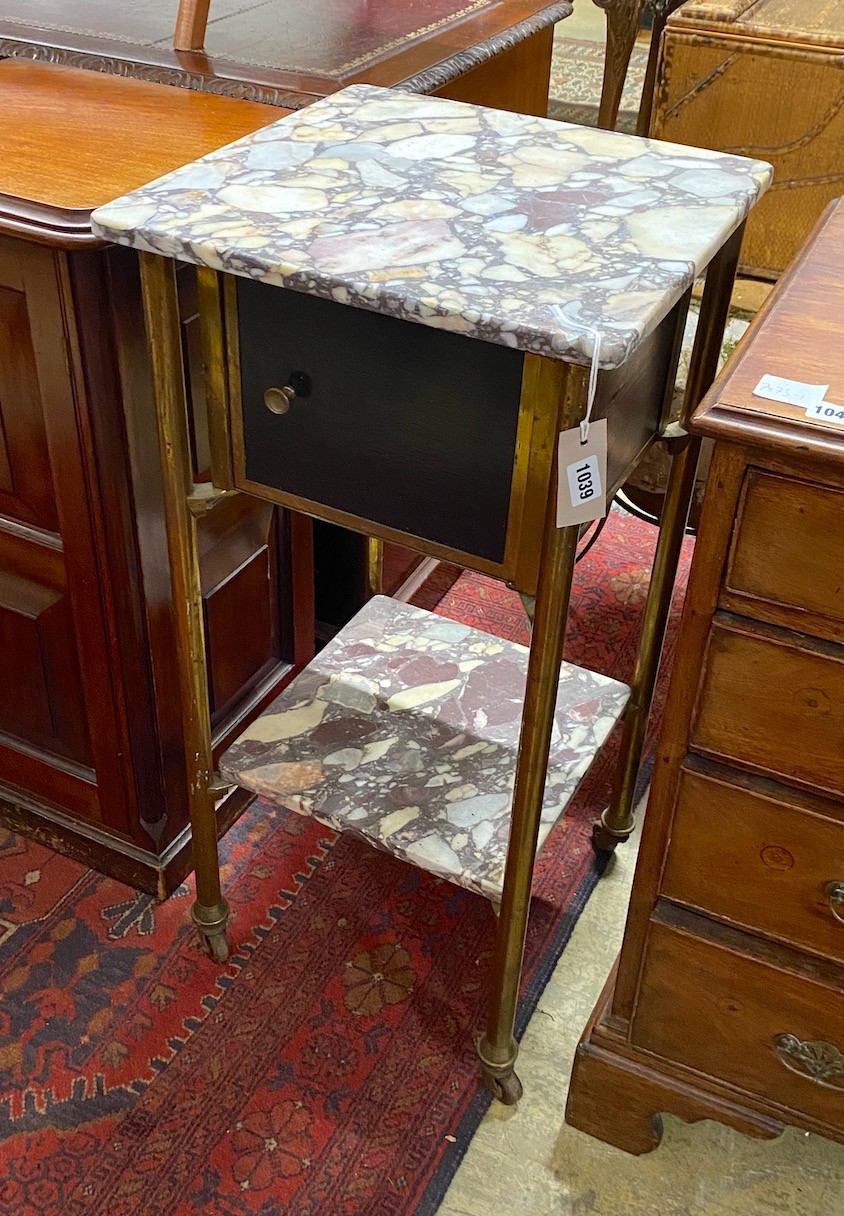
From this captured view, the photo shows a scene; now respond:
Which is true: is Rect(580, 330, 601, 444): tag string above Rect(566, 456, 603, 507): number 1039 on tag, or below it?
above

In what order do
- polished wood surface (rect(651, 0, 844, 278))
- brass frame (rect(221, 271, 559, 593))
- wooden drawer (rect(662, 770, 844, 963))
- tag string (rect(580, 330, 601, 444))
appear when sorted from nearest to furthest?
tag string (rect(580, 330, 601, 444)), brass frame (rect(221, 271, 559, 593)), wooden drawer (rect(662, 770, 844, 963)), polished wood surface (rect(651, 0, 844, 278))

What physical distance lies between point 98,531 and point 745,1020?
90cm

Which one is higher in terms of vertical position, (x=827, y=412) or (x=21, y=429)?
(x=827, y=412)

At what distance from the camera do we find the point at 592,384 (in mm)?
889

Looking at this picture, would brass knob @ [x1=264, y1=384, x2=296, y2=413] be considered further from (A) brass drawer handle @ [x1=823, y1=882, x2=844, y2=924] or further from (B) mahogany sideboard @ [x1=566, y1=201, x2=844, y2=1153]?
(A) brass drawer handle @ [x1=823, y1=882, x2=844, y2=924]

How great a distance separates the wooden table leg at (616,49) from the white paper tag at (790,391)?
159cm

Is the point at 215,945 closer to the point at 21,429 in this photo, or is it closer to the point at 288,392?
the point at 21,429

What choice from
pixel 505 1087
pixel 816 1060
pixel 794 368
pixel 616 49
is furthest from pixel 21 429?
pixel 616 49

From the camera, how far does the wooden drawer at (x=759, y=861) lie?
3.48 feet

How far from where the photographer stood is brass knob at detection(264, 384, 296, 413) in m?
1.06

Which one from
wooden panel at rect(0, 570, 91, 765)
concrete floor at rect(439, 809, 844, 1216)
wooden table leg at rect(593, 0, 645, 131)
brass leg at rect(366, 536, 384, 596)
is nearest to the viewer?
concrete floor at rect(439, 809, 844, 1216)

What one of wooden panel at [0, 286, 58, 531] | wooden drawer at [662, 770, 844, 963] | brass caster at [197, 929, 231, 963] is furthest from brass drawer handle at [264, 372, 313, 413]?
brass caster at [197, 929, 231, 963]

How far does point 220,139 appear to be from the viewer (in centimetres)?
135

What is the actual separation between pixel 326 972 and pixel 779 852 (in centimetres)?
70
